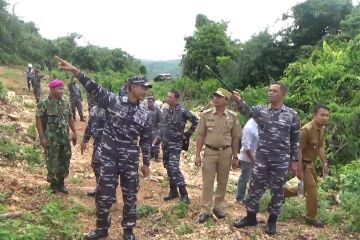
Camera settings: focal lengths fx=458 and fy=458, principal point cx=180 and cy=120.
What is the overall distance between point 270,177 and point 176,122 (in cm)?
187

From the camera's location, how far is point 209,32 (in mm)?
29484

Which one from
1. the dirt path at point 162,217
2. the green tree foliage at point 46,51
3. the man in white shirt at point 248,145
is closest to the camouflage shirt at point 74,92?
the dirt path at point 162,217

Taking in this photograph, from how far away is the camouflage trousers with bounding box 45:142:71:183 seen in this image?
21.9 feet

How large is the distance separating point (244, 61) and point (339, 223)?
15674 mm

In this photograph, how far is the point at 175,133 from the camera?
688 cm

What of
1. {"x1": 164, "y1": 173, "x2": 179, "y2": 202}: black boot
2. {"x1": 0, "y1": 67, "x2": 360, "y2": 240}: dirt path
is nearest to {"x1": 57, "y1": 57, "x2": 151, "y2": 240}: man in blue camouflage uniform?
{"x1": 0, "y1": 67, "x2": 360, "y2": 240}: dirt path

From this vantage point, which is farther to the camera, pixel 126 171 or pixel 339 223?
pixel 339 223

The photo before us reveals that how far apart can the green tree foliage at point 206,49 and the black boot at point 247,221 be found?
860 inches

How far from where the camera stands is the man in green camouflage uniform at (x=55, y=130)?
6.57 m

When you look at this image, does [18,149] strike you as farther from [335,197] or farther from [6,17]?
[6,17]

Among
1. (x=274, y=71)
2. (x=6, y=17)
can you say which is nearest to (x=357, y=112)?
(x=274, y=71)

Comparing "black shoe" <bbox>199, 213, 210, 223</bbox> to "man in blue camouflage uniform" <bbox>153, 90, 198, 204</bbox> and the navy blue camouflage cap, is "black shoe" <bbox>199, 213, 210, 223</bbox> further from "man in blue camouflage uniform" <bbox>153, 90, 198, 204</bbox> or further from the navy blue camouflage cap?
the navy blue camouflage cap

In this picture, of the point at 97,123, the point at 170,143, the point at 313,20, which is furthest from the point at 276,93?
the point at 313,20

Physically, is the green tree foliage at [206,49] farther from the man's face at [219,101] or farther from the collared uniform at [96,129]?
the man's face at [219,101]
